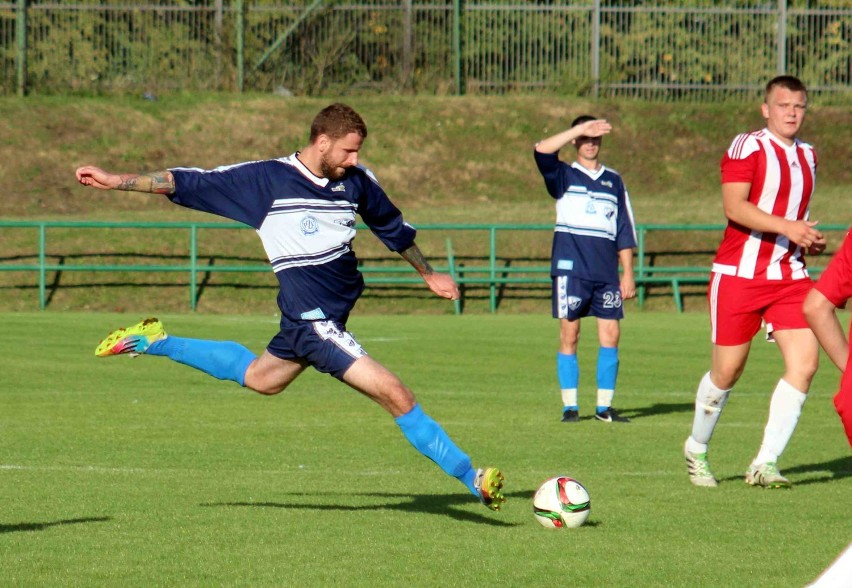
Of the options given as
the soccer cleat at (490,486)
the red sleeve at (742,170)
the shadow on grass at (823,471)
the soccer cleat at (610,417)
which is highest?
the red sleeve at (742,170)

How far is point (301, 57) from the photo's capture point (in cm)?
3306

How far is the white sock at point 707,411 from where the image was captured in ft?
26.6

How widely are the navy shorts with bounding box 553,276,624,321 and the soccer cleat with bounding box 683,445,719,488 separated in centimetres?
351

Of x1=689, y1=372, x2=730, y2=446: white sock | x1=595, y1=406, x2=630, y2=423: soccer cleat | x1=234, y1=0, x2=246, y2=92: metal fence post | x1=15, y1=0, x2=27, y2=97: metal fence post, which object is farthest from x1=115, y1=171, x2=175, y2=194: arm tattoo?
x1=234, y1=0, x2=246, y2=92: metal fence post

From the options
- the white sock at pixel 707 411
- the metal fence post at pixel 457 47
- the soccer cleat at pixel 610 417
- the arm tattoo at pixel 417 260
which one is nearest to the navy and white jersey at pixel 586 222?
the soccer cleat at pixel 610 417

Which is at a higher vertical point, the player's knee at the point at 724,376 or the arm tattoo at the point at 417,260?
the arm tattoo at the point at 417,260

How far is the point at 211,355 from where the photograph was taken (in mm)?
7582

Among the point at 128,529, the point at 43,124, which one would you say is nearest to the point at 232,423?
the point at 128,529

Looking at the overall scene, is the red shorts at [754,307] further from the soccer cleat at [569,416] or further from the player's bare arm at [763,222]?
the soccer cleat at [569,416]

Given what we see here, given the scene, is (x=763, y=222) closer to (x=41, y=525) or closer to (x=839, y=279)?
(x=839, y=279)

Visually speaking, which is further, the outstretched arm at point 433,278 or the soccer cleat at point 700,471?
the soccer cleat at point 700,471

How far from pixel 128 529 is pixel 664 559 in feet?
8.12

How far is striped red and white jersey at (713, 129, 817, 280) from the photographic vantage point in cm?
787

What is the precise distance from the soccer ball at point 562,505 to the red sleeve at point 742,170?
2.15 metres
